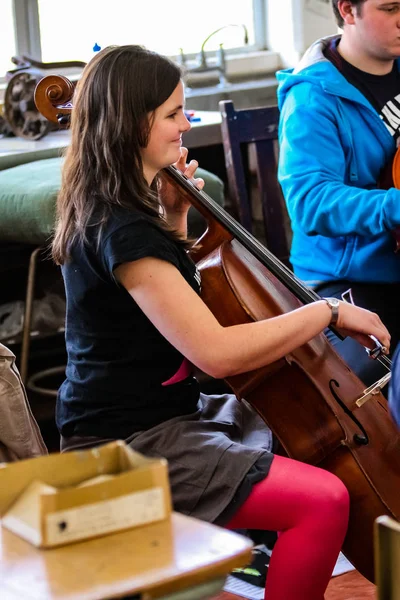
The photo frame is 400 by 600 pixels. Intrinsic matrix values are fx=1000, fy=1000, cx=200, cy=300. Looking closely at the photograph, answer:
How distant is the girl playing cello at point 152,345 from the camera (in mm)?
1582

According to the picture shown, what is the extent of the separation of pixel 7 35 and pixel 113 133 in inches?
78.8

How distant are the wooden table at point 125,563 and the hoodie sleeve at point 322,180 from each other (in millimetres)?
1178

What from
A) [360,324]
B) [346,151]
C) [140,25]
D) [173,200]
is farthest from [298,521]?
[140,25]

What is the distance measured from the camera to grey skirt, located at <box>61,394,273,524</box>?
1577 millimetres

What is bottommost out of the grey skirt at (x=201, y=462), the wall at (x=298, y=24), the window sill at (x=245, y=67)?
the grey skirt at (x=201, y=462)

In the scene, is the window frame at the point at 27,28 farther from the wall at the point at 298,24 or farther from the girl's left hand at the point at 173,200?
the girl's left hand at the point at 173,200

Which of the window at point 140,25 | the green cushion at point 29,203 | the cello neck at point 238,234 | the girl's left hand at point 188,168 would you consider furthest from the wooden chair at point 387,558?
the window at point 140,25

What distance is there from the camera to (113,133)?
1611mm

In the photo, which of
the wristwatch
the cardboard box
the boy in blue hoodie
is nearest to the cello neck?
the wristwatch

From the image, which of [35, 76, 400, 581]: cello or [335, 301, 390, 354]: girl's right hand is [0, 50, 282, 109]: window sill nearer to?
[35, 76, 400, 581]: cello

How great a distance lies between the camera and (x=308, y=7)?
367cm

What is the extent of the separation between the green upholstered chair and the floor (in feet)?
3.21

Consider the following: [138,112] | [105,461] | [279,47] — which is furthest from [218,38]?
[105,461]

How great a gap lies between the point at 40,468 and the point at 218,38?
297 centimetres
